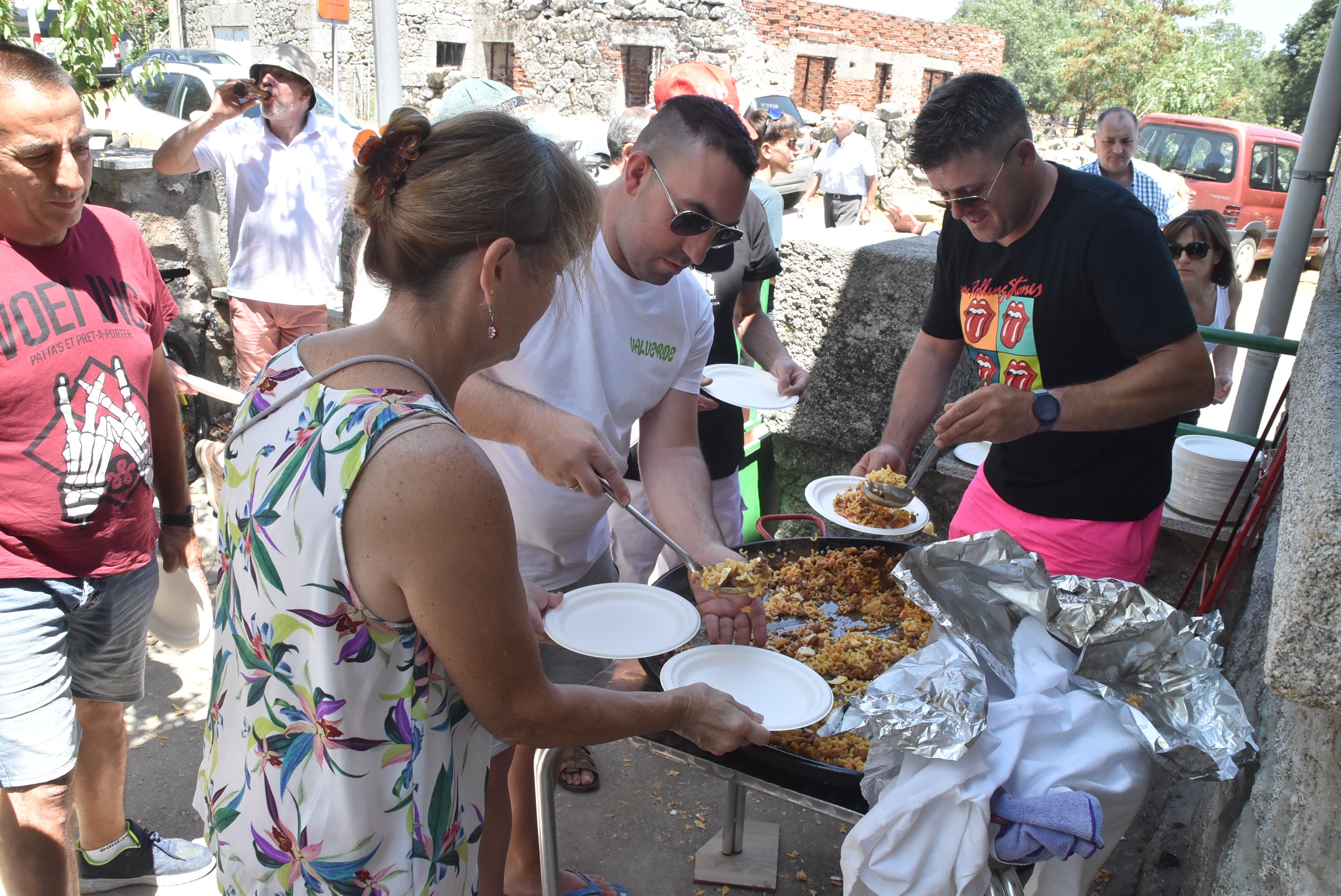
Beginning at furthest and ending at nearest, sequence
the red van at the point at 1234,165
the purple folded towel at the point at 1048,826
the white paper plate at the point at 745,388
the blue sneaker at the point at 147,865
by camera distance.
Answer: the red van at the point at 1234,165, the white paper plate at the point at 745,388, the blue sneaker at the point at 147,865, the purple folded towel at the point at 1048,826

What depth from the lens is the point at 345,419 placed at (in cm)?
124

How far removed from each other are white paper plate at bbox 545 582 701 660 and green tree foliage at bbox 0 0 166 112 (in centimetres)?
300

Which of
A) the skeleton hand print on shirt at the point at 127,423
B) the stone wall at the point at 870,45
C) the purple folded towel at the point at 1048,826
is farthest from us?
the stone wall at the point at 870,45

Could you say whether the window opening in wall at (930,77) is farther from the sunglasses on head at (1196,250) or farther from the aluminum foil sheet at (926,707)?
the aluminum foil sheet at (926,707)

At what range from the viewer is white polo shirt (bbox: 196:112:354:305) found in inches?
188

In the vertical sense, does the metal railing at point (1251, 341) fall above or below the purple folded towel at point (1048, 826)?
above

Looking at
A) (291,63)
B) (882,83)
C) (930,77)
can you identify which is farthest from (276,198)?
(930,77)

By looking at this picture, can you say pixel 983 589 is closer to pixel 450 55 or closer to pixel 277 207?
pixel 277 207

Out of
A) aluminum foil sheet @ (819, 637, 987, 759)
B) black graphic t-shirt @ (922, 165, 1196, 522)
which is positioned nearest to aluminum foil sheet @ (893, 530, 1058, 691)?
aluminum foil sheet @ (819, 637, 987, 759)

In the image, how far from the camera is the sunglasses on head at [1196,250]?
443cm

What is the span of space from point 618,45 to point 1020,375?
18.8m

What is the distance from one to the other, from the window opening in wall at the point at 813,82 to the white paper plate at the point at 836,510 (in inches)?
825

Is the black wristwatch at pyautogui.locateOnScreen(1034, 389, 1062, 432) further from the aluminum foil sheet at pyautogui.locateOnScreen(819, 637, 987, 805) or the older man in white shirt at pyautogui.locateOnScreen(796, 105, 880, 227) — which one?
the older man in white shirt at pyautogui.locateOnScreen(796, 105, 880, 227)

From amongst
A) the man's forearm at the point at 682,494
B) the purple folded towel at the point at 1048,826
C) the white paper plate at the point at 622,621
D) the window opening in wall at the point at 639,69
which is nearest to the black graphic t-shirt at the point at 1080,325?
the man's forearm at the point at 682,494
